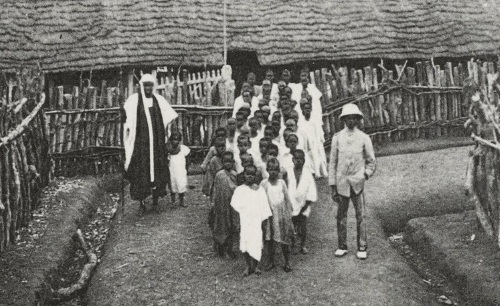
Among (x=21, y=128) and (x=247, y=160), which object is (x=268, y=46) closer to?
(x=21, y=128)

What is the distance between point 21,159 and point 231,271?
11.0ft

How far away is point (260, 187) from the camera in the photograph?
7172 mm

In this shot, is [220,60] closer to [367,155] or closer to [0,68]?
[0,68]

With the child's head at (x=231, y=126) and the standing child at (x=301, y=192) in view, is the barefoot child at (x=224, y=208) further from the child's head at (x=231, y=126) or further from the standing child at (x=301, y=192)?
→ the child's head at (x=231, y=126)

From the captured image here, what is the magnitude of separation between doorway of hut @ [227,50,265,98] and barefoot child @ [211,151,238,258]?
6739mm

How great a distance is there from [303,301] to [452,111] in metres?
7.52

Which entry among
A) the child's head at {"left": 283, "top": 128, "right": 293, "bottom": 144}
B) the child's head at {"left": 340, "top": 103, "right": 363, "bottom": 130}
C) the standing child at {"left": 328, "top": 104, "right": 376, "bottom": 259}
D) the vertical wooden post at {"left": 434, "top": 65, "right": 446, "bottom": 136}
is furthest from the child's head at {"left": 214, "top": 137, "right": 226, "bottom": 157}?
the vertical wooden post at {"left": 434, "top": 65, "right": 446, "bottom": 136}

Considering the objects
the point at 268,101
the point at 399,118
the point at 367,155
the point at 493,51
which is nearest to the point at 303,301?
the point at 367,155

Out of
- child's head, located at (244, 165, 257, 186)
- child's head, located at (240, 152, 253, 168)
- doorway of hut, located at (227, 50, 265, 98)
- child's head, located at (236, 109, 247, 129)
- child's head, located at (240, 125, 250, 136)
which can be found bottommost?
child's head, located at (244, 165, 257, 186)

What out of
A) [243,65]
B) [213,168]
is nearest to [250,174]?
[213,168]

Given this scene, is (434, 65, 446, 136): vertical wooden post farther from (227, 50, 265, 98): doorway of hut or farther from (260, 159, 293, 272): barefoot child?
(260, 159, 293, 272): barefoot child

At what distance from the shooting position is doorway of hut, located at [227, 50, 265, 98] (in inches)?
557

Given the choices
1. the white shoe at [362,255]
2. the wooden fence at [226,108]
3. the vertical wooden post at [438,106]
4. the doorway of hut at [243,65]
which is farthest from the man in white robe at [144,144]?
the vertical wooden post at [438,106]

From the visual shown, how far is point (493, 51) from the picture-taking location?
14.3 meters
